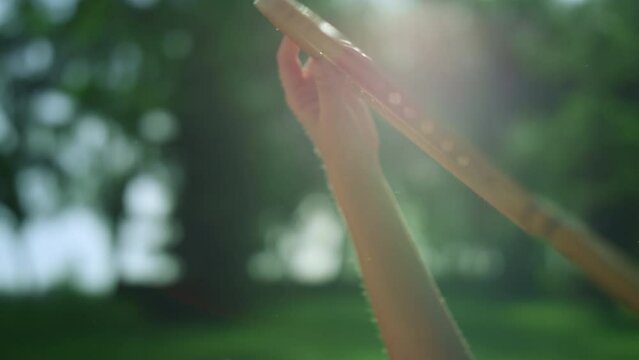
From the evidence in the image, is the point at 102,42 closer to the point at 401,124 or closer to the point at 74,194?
the point at 74,194

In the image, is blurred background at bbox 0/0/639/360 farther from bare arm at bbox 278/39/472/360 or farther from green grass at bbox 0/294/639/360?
bare arm at bbox 278/39/472/360

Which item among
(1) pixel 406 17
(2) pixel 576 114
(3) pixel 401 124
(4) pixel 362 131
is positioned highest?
(1) pixel 406 17

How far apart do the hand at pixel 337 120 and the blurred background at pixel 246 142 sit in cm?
1295

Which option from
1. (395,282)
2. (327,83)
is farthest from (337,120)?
(395,282)

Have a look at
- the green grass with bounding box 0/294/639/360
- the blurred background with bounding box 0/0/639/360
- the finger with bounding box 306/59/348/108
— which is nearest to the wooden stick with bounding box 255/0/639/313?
the finger with bounding box 306/59/348/108

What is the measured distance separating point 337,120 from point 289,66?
92 millimetres

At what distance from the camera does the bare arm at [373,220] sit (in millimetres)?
1012

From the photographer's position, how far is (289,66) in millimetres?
1134

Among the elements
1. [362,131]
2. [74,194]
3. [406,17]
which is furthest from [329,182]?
[74,194]

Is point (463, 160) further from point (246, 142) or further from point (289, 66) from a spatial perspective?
point (246, 142)

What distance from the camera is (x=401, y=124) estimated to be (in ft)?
2.81

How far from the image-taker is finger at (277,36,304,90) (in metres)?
1.11

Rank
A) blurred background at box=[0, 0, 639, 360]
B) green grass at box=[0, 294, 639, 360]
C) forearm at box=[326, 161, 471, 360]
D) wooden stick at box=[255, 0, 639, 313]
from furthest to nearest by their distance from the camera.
Result: blurred background at box=[0, 0, 639, 360] → green grass at box=[0, 294, 639, 360] → forearm at box=[326, 161, 471, 360] → wooden stick at box=[255, 0, 639, 313]

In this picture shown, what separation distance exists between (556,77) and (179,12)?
242 inches
